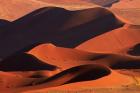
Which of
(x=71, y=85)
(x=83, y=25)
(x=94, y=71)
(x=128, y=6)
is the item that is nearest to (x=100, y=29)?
(x=83, y=25)

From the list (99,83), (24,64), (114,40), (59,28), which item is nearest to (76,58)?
(24,64)

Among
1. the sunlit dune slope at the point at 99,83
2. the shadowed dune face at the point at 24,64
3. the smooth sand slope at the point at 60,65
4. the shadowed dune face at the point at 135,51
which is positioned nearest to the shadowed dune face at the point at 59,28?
the shadowed dune face at the point at 135,51

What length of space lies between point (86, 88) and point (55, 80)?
356 centimetres

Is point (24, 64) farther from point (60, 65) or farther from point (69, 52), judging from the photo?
point (69, 52)

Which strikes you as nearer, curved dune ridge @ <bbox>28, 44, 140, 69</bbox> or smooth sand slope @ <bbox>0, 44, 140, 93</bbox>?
smooth sand slope @ <bbox>0, 44, 140, 93</bbox>

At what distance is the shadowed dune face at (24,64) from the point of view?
3396cm

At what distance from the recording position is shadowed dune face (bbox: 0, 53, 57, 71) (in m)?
34.0

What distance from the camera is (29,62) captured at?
3459 centimetres

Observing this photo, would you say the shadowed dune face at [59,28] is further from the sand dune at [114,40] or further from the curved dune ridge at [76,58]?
the curved dune ridge at [76,58]

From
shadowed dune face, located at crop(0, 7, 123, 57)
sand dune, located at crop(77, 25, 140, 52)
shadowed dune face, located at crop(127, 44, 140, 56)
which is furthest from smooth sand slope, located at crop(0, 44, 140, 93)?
shadowed dune face, located at crop(0, 7, 123, 57)

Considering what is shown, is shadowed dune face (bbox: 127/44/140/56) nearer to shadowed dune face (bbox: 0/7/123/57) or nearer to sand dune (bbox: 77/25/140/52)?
sand dune (bbox: 77/25/140/52)

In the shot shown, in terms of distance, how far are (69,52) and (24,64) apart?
4475 millimetres

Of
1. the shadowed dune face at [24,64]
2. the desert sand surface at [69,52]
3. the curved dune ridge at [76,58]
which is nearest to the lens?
the desert sand surface at [69,52]

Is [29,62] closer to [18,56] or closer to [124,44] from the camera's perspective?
[18,56]
